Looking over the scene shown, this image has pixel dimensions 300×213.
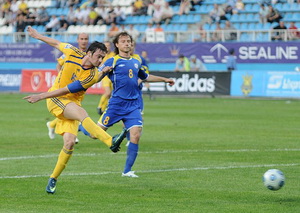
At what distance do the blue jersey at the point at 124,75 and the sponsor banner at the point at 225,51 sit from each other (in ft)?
82.6

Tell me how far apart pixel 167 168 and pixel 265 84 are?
2158 cm

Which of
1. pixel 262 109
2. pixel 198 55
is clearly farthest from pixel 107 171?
pixel 198 55

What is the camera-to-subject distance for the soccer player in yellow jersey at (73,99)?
998cm

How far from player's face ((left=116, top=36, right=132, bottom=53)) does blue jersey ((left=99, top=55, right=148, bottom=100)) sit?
27 centimetres

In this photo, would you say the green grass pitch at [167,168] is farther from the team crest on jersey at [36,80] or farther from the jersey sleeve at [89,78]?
the team crest on jersey at [36,80]

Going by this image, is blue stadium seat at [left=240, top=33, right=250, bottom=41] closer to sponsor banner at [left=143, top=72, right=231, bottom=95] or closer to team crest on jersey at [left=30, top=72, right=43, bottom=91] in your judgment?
sponsor banner at [left=143, top=72, right=231, bottom=95]

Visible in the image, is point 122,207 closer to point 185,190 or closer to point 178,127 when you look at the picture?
Result: point 185,190

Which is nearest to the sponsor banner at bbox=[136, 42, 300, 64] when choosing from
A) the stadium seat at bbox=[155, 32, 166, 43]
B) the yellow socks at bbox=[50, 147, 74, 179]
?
the stadium seat at bbox=[155, 32, 166, 43]

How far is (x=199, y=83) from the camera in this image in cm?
3497

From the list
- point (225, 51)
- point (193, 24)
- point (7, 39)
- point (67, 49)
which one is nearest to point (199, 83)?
point (225, 51)

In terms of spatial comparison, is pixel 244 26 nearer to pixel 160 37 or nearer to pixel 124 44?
pixel 160 37

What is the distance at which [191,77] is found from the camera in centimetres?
3491

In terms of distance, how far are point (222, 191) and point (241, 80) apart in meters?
24.5

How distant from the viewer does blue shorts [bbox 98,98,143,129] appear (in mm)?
11797
